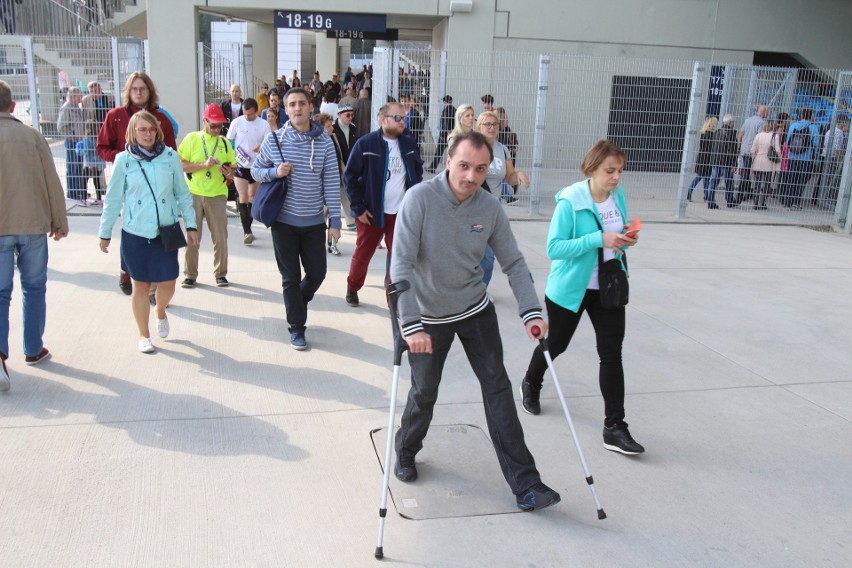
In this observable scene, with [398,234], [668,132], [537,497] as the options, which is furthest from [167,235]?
[668,132]

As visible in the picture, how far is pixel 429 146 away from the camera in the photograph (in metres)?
11.3

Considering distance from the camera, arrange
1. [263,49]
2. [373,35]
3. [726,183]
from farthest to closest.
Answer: [263,49], [373,35], [726,183]

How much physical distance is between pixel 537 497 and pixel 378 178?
3.60 meters

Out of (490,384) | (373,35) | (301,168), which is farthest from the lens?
(373,35)

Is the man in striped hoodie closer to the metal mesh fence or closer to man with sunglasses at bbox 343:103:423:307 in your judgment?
man with sunglasses at bbox 343:103:423:307

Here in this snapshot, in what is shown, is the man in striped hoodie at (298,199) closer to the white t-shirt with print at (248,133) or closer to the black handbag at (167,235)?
the black handbag at (167,235)

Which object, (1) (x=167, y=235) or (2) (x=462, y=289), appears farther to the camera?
(1) (x=167, y=235)

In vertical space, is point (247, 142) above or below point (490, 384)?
above

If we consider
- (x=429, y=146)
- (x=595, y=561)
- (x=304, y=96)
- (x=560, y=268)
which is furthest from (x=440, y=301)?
(x=429, y=146)

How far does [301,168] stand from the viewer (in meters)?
5.63

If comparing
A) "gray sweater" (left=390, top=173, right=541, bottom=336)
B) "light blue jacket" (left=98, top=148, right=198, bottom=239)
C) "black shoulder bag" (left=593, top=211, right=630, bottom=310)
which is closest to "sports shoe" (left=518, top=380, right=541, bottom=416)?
"black shoulder bag" (left=593, top=211, right=630, bottom=310)

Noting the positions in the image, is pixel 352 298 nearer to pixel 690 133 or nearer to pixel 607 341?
pixel 607 341

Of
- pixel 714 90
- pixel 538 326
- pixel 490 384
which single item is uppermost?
pixel 714 90

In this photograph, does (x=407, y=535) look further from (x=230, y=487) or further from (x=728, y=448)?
(x=728, y=448)
